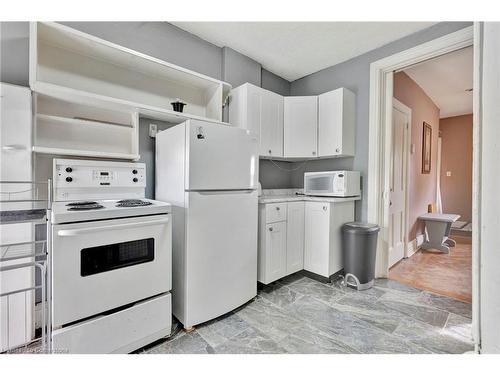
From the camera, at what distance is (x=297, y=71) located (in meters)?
2.95

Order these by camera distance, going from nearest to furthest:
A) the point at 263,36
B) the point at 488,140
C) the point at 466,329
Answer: the point at 488,140, the point at 466,329, the point at 263,36

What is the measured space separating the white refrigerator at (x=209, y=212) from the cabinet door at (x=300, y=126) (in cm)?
92

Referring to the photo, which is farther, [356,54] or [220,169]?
[356,54]

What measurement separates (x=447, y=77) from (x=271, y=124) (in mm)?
2590

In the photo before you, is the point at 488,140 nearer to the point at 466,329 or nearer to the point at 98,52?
the point at 466,329

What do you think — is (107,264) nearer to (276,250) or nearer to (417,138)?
(276,250)

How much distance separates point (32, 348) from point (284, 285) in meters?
1.90

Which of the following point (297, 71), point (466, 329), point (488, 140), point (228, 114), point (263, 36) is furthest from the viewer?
point (297, 71)

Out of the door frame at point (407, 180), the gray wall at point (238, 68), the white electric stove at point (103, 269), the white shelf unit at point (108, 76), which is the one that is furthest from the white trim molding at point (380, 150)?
the white electric stove at point (103, 269)

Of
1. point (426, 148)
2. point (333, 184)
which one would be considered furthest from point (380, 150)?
point (426, 148)

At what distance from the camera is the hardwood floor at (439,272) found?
2.23 metres

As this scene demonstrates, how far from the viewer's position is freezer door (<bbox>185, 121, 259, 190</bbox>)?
157cm

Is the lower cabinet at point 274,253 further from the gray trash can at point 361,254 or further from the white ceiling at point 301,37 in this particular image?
the white ceiling at point 301,37
